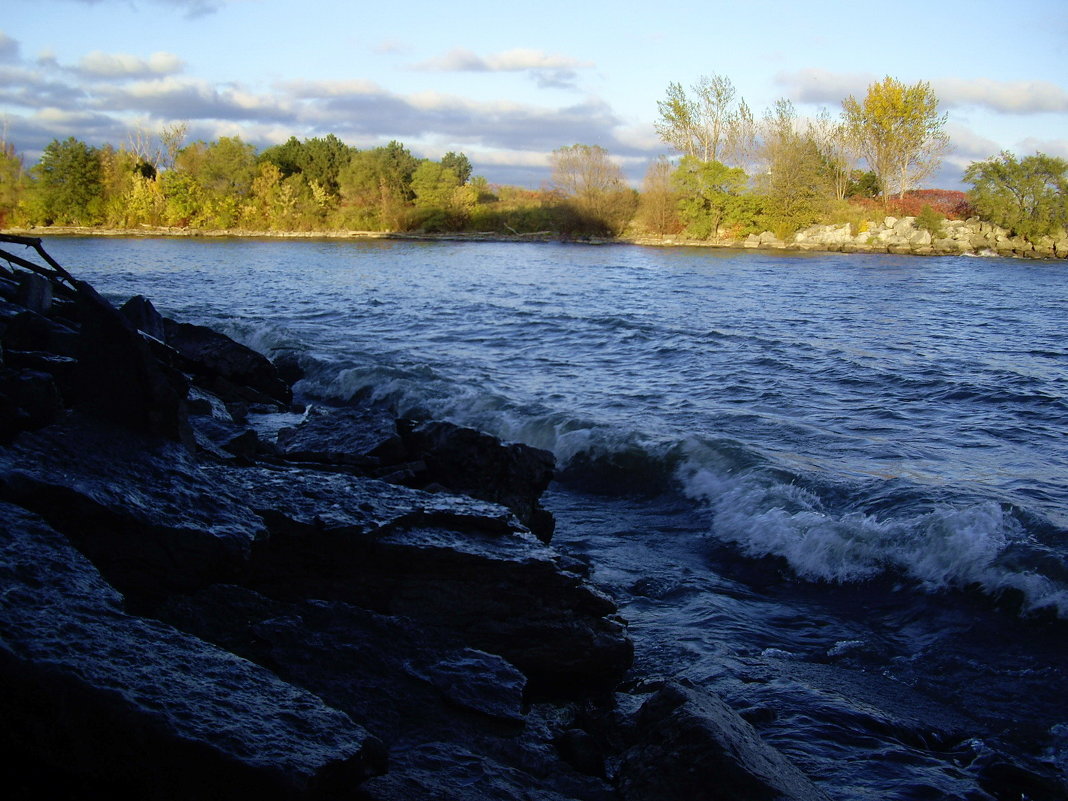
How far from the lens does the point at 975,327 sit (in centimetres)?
2091

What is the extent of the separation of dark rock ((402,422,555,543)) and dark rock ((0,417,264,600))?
2.56 meters

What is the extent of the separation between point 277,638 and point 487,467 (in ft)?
10.8

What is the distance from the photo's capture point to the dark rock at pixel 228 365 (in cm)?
1041

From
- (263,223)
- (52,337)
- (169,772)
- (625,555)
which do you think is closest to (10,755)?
(169,772)

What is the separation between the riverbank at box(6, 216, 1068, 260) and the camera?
56406 millimetres

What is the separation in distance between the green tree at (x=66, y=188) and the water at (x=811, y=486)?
214 ft

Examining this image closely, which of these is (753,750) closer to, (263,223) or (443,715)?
(443,715)

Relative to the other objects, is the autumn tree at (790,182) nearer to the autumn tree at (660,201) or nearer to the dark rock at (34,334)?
the autumn tree at (660,201)

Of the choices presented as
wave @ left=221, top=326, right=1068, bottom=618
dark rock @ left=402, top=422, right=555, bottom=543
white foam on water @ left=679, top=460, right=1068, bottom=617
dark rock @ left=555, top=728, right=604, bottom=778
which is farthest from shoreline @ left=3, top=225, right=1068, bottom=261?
dark rock @ left=555, top=728, right=604, bottom=778

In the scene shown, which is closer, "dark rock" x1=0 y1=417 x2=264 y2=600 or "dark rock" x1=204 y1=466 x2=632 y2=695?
"dark rock" x1=0 y1=417 x2=264 y2=600

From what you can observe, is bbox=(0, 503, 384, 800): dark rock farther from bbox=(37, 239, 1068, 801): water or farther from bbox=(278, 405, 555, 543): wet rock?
bbox=(278, 405, 555, 543): wet rock

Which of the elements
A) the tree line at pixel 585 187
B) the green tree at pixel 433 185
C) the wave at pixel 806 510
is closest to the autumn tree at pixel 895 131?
the tree line at pixel 585 187

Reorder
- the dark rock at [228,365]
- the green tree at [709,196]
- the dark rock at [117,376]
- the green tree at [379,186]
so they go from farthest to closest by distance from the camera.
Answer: the green tree at [379,186]
the green tree at [709,196]
the dark rock at [228,365]
the dark rock at [117,376]

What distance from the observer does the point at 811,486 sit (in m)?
8.13
